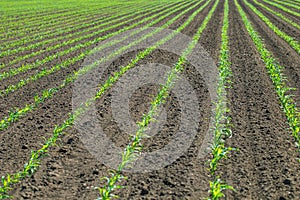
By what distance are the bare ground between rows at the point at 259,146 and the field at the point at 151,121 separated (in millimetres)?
23

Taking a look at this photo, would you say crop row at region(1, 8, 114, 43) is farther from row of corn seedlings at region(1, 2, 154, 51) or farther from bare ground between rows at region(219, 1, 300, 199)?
bare ground between rows at region(219, 1, 300, 199)

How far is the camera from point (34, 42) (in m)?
17.0

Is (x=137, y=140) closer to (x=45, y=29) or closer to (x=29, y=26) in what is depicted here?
(x=45, y=29)

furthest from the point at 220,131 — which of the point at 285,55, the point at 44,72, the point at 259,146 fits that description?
the point at 285,55

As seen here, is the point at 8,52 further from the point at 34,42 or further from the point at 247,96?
the point at 247,96

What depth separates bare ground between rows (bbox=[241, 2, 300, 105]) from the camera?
1021 centimetres

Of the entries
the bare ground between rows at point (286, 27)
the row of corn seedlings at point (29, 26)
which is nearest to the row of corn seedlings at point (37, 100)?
the row of corn seedlings at point (29, 26)

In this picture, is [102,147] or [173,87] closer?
[102,147]

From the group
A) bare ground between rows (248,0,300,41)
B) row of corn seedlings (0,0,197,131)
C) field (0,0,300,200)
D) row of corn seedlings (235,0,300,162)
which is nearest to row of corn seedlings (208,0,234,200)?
field (0,0,300,200)

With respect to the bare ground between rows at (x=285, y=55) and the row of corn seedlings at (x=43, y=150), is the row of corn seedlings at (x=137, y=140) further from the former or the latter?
the bare ground between rows at (x=285, y=55)

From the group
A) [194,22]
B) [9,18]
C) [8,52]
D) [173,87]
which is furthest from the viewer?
[9,18]

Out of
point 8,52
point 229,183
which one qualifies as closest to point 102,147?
point 229,183

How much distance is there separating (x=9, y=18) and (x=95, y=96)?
20.8m

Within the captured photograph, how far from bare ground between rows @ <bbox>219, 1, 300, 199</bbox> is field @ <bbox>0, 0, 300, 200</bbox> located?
23 millimetres
